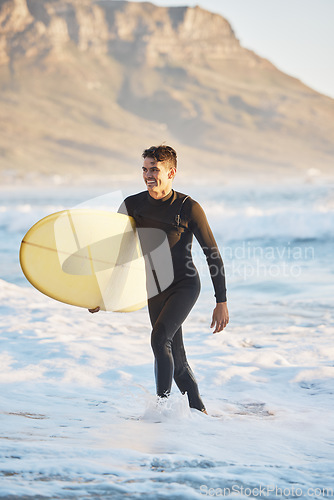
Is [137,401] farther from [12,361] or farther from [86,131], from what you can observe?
[86,131]

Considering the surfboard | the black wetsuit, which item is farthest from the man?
the surfboard

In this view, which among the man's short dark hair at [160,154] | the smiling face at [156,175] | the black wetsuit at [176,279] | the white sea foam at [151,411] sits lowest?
the white sea foam at [151,411]

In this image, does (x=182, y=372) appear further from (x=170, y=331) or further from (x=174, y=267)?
(x=174, y=267)

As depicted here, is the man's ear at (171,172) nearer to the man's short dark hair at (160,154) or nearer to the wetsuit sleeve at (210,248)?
the man's short dark hair at (160,154)

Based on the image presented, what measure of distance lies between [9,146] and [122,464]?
15858cm

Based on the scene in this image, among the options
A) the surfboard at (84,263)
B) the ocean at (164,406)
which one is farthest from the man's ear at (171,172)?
the ocean at (164,406)

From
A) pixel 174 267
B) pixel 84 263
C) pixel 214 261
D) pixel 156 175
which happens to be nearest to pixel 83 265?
pixel 84 263

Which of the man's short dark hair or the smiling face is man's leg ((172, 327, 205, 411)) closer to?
the smiling face

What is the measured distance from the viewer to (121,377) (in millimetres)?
4957

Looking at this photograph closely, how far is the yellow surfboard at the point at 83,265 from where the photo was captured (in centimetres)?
386

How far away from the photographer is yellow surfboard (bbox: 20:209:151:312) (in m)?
3.86

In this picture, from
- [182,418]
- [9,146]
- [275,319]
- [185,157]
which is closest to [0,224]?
[275,319]

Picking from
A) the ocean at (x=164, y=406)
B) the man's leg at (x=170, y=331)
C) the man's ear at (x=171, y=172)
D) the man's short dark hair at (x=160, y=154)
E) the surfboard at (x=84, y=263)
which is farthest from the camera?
the surfboard at (x=84, y=263)

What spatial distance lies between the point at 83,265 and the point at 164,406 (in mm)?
1018
